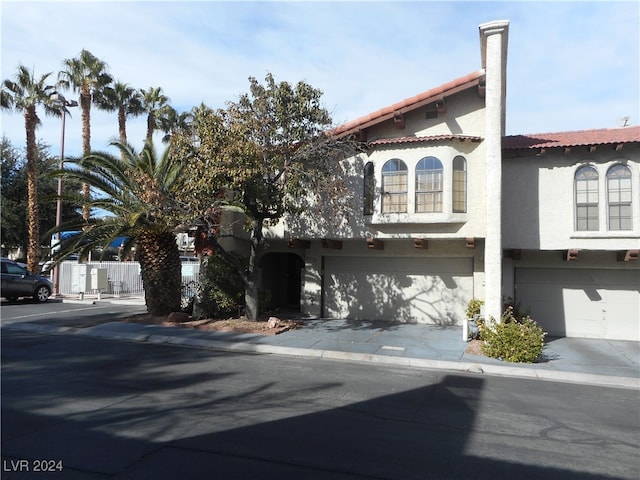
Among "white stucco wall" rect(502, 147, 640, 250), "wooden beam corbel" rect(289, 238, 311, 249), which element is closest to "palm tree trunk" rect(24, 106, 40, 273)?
"wooden beam corbel" rect(289, 238, 311, 249)

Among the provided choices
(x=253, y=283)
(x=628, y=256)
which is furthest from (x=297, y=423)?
(x=628, y=256)

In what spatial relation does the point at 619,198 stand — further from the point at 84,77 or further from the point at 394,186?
the point at 84,77

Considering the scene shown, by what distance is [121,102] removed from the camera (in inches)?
1134

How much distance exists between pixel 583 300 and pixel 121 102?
2664 centimetres

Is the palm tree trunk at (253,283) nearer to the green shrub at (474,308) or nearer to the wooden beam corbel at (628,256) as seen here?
the green shrub at (474,308)

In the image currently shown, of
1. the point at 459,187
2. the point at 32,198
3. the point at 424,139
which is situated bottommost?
the point at 459,187

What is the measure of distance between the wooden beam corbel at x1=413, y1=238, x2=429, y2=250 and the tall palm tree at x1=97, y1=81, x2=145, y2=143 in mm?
19846

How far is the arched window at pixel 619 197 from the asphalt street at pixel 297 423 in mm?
6194

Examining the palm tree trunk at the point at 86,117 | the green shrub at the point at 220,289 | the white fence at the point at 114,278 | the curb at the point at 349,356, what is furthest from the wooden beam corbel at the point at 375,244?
the palm tree trunk at the point at 86,117

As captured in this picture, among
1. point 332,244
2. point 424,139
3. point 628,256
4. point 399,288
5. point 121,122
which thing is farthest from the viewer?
point 121,122

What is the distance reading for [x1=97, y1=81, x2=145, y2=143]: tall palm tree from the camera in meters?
27.5

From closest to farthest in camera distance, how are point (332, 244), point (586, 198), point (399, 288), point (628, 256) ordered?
point (628, 256), point (586, 198), point (399, 288), point (332, 244)

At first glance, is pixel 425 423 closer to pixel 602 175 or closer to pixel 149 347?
pixel 149 347

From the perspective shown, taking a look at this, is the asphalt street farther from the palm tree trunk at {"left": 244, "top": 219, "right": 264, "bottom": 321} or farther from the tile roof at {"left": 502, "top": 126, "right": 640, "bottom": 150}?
the tile roof at {"left": 502, "top": 126, "right": 640, "bottom": 150}
